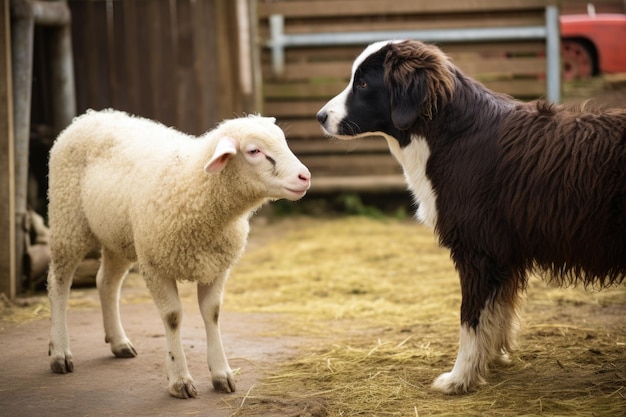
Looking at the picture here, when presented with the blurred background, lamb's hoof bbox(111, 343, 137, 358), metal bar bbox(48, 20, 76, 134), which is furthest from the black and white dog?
metal bar bbox(48, 20, 76, 134)

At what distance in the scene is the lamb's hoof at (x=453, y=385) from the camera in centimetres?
455

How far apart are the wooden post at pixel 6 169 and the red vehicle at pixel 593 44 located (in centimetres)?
987

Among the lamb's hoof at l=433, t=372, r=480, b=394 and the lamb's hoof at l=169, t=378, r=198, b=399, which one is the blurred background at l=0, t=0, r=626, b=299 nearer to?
the lamb's hoof at l=169, t=378, r=198, b=399

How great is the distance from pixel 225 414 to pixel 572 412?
186 centimetres

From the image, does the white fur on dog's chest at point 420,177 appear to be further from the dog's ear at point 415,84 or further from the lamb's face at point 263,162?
the lamb's face at point 263,162

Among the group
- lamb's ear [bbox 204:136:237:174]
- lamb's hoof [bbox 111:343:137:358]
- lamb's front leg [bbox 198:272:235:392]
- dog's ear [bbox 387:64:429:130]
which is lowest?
lamb's hoof [bbox 111:343:137:358]

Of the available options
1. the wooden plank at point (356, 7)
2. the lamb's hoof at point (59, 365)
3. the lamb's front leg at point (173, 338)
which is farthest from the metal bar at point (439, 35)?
the lamb's hoof at point (59, 365)

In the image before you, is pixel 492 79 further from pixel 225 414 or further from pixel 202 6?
pixel 225 414

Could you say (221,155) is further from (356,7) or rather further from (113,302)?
(356,7)

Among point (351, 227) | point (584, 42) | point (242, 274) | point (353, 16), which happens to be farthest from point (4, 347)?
point (584, 42)

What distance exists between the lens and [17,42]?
7.24 metres

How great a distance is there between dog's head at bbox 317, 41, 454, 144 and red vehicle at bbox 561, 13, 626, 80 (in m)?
9.63

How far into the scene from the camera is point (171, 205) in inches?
181

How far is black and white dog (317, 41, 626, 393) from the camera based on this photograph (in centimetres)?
425
